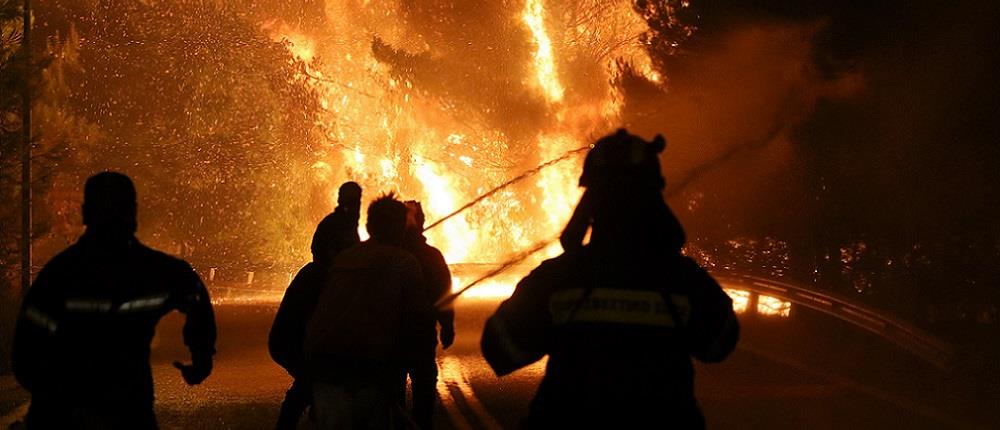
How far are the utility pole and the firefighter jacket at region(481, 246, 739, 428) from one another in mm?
14283

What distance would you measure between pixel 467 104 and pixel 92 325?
123 ft

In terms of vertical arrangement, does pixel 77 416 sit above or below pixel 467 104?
below

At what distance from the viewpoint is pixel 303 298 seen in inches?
295

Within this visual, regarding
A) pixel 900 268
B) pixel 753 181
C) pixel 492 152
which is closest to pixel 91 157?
pixel 492 152

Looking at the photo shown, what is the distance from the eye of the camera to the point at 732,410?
12859mm

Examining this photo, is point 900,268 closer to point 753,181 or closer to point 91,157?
point 753,181

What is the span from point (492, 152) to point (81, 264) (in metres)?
36.7

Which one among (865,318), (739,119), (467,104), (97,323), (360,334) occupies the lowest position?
(865,318)

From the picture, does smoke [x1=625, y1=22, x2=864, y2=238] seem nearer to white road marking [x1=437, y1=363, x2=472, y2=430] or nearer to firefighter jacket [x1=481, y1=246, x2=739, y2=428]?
white road marking [x1=437, y1=363, x2=472, y2=430]

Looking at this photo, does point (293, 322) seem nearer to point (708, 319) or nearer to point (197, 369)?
point (197, 369)

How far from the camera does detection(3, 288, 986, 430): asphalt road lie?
1250 cm

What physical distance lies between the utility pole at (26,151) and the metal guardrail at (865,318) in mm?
9796

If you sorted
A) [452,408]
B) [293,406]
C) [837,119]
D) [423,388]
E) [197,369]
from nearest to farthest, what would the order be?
[197,369]
[293,406]
[423,388]
[452,408]
[837,119]

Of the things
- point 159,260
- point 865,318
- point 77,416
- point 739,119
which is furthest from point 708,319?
point 739,119
